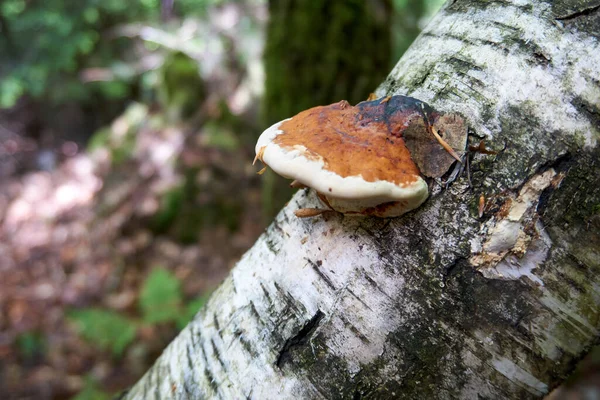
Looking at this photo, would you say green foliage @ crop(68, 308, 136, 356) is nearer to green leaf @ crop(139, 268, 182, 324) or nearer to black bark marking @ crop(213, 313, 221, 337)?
green leaf @ crop(139, 268, 182, 324)

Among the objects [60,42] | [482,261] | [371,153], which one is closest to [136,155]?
[60,42]

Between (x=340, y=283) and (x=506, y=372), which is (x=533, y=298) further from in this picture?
(x=340, y=283)

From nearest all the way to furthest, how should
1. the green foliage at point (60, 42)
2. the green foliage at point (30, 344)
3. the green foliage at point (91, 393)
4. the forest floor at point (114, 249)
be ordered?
the green foliage at point (91, 393), the forest floor at point (114, 249), the green foliage at point (30, 344), the green foliage at point (60, 42)

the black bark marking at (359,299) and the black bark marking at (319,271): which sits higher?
the black bark marking at (319,271)

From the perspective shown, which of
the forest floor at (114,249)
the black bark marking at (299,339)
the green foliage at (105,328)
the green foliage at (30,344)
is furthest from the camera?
the green foliage at (30,344)

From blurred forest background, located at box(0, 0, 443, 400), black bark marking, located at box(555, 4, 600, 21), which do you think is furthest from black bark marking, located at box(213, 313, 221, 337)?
blurred forest background, located at box(0, 0, 443, 400)

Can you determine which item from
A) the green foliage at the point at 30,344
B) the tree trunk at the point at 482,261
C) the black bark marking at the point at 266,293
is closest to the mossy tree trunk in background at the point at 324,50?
the tree trunk at the point at 482,261

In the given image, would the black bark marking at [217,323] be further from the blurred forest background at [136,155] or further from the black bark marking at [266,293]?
the blurred forest background at [136,155]

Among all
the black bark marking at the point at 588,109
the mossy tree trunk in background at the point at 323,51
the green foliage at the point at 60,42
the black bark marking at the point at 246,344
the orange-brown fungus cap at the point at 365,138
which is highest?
the green foliage at the point at 60,42
